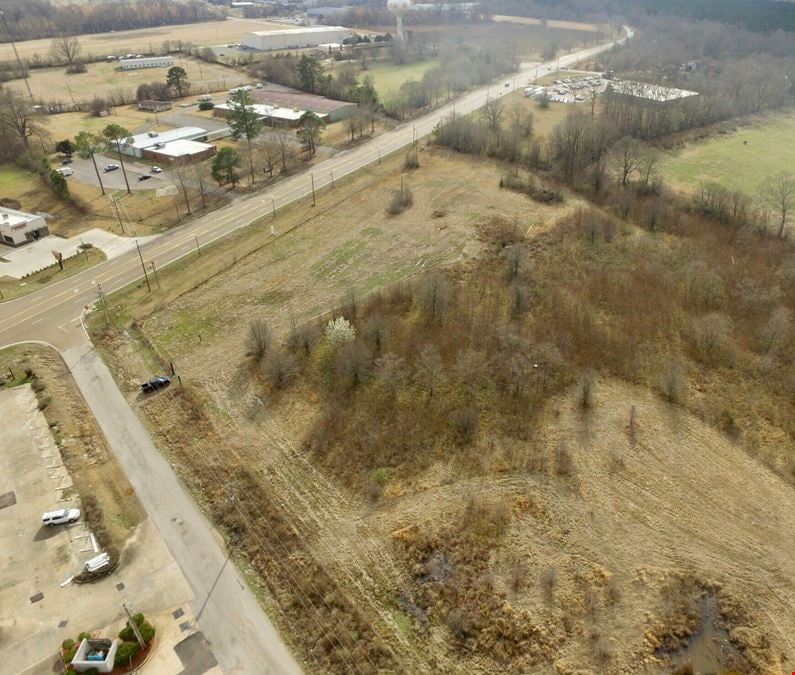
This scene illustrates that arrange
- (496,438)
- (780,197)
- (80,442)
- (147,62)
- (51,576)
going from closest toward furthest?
1. (51,576)
2. (496,438)
3. (80,442)
4. (780,197)
5. (147,62)

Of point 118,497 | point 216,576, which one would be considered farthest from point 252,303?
point 216,576

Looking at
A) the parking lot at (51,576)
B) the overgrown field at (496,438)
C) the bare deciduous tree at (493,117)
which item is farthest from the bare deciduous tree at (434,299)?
the bare deciduous tree at (493,117)

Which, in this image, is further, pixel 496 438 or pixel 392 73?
pixel 392 73

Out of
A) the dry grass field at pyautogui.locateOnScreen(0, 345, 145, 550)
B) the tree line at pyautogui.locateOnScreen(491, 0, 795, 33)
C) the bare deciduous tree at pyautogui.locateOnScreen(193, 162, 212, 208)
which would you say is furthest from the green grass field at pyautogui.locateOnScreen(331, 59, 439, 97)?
the dry grass field at pyautogui.locateOnScreen(0, 345, 145, 550)

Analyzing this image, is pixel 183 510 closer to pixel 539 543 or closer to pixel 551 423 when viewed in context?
pixel 539 543

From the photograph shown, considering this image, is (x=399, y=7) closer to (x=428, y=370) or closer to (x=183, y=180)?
(x=183, y=180)

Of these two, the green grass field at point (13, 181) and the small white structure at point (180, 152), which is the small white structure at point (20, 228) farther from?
the small white structure at point (180, 152)

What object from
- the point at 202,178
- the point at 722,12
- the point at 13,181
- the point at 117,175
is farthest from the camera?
the point at 722,12

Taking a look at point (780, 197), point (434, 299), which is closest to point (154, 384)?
point (434, 299)

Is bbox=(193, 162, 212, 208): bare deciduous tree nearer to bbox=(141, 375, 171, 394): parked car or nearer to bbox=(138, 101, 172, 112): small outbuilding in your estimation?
bbox=(141, 375, 171, 394): parked car
